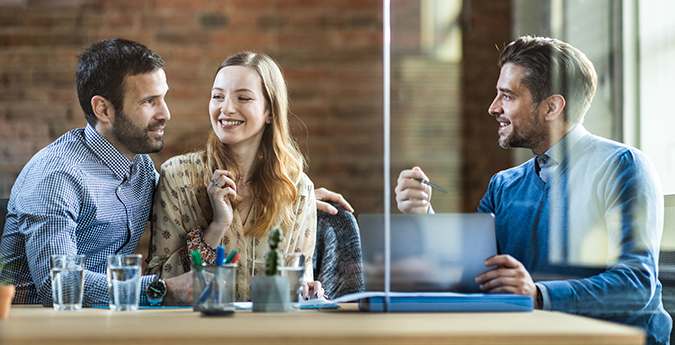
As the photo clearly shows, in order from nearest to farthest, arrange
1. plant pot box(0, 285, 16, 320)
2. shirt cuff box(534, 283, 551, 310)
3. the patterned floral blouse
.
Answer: plant pot box(0, 285, 16, 320) < shirt cuff box(534, 283, 551, 310) < the patterned floral blouse

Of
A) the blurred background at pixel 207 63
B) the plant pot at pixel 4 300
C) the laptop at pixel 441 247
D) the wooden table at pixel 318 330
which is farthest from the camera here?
the blurred background at pixel 207 63

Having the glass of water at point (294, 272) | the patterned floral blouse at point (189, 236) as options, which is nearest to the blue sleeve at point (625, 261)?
the glass of water at point (294, 272)

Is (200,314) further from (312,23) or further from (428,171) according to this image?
(312,23)

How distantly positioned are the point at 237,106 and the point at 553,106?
35.6 inches

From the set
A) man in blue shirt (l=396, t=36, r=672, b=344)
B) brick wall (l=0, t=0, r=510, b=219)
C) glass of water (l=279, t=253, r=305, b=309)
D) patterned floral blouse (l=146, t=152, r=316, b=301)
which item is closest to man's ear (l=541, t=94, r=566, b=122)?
man in blue shirt (l=396, t=36, r=672, b=344)

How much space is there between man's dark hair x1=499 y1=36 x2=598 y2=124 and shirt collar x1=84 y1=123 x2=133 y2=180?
98cm

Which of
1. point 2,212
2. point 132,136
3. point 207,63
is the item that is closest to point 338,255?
point 132,136

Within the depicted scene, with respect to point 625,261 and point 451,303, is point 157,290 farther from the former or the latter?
point 625,261

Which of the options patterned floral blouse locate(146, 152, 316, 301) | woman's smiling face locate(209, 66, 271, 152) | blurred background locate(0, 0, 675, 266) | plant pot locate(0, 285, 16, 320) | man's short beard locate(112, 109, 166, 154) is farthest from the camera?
blurred background locate(0, 0, 675, 266)

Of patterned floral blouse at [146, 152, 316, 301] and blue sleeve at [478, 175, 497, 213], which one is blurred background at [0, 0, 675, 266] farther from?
blue sleeve at [478, 175, 497, 213]

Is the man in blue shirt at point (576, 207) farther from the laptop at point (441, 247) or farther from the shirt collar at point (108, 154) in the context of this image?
the shirt collar at point (108, 154)

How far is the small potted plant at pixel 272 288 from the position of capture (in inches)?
37.5

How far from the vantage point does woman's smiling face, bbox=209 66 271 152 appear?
1690 millimetres

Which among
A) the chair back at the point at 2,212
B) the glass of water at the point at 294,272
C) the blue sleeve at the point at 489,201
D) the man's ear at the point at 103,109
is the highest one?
the man's ear at the point at 103,109
